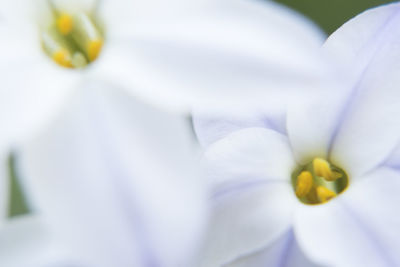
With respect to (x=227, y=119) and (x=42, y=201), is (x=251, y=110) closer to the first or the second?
(x=227, y=119)

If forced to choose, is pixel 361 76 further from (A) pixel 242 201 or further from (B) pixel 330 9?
(B) pixel 330 9

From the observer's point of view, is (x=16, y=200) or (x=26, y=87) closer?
(x=26, y=87)

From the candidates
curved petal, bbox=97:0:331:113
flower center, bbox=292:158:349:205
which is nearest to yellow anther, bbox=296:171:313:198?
flower center, bbox=292:158:349:205

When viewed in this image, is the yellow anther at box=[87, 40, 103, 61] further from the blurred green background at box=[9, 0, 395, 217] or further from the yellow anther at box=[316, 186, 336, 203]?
the blurred green background at box=[9, 0, 395, 217]

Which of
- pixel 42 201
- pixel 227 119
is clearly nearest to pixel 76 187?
pixel 42 201

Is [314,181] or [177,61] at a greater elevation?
[177,61]

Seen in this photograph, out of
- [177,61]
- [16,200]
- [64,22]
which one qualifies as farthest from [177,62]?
[16,200]

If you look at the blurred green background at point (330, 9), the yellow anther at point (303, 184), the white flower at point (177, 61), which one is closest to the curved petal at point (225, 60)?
the white flower at point (177, 61)
